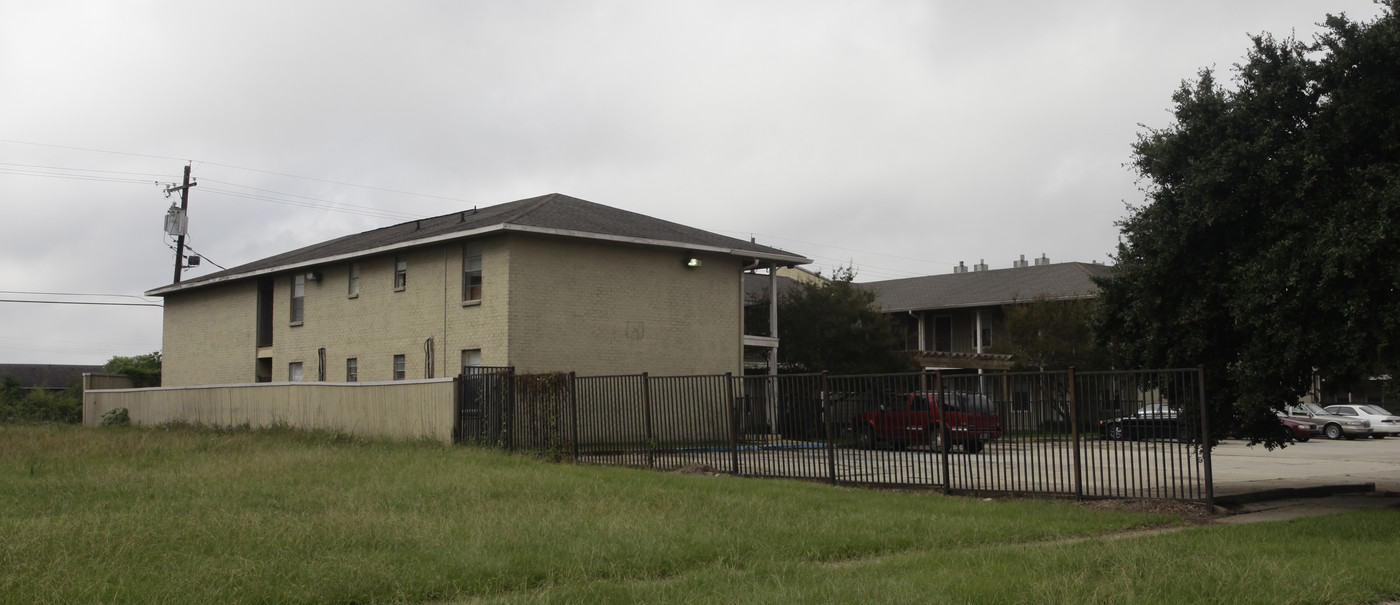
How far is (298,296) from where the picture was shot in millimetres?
33438

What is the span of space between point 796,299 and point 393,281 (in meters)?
15.0

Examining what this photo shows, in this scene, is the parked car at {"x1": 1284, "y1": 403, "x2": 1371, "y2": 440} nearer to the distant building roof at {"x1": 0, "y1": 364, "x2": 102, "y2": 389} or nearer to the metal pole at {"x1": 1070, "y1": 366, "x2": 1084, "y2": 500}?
the metal pole at {"x1": 1070, "y1": 366, "x2": 1084, "y2": 500}

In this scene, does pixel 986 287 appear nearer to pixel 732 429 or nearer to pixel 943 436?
pixel 732 429

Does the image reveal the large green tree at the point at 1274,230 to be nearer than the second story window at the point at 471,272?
Yes

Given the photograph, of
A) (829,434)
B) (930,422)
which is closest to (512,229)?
(829,434)

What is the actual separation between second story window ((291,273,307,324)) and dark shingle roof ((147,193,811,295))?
62 cm

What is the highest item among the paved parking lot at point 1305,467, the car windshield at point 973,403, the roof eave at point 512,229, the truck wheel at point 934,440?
the roof eave at point 512,229

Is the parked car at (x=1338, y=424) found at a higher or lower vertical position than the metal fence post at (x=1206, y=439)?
lower

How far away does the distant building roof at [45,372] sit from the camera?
80.1 m

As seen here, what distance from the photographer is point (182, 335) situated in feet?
127

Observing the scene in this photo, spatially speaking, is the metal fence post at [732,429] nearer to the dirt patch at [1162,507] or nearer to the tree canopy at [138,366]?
the dirt patch at [1162,507]

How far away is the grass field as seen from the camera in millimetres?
7652

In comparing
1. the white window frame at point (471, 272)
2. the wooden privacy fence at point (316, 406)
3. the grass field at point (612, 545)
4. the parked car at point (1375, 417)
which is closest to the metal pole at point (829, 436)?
the grass field at point (612, 545)

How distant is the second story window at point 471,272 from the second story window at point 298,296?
315 inches
